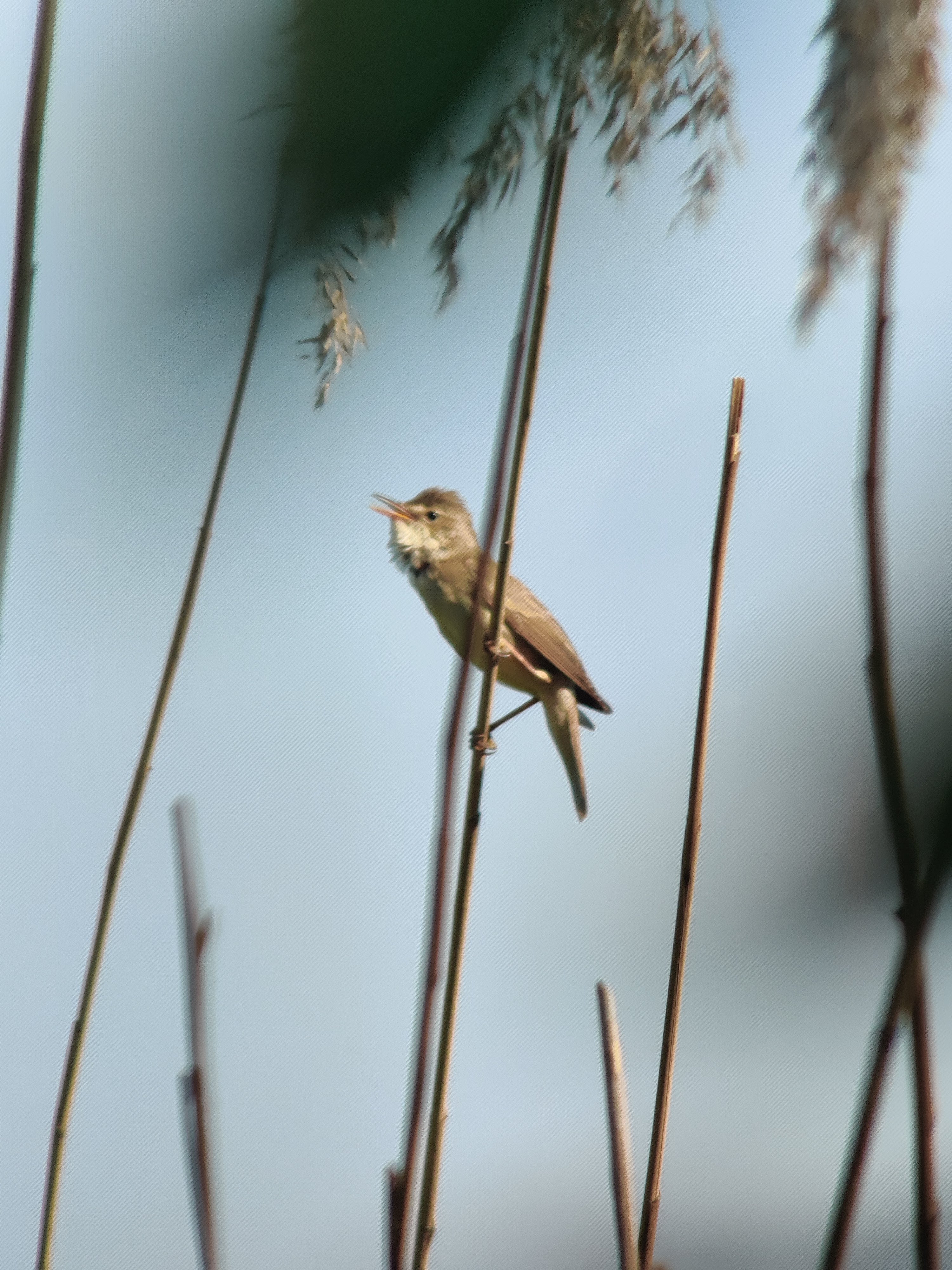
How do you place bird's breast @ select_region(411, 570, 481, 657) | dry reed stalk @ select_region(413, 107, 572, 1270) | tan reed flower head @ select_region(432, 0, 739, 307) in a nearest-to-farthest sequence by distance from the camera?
tan reed flower head @ select_region(432, 0, 739, 307)
dry reed stalk @ select_region(413, 107, 572, 1270)
bird's breast @ select_region(411, 570, 481, 657)

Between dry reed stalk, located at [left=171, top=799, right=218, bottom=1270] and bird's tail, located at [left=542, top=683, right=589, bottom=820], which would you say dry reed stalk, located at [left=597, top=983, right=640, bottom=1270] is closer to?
dry reed stalk, located at [left=171, top=799, right=218, bottom=1270]

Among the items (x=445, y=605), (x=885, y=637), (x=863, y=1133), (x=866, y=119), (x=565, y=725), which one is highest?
(x=445, y=605)

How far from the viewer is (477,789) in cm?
194

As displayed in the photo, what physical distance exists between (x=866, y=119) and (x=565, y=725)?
3.96 meters

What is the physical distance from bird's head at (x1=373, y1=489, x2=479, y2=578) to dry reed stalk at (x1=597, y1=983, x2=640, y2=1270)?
3.25 metres

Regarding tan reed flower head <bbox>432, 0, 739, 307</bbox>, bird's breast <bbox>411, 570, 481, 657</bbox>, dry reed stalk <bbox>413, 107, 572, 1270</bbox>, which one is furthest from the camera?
bird's breast <bbox>411, 570, 481, 657</bbox>

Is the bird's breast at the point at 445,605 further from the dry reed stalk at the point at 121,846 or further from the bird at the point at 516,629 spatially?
the dry reed stalk at the point at 121,846

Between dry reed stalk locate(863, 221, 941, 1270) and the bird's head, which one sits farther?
the bird's head

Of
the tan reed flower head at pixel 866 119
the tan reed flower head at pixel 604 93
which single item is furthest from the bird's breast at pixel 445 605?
the tan reed flower head at pixel 866 119

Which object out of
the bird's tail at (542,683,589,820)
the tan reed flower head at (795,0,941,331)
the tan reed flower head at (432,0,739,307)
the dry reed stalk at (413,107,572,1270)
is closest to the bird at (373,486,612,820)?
the bird's tail at (542,683,589,820)

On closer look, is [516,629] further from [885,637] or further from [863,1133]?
[885,637]

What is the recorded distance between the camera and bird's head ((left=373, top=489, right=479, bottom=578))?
5.03 m

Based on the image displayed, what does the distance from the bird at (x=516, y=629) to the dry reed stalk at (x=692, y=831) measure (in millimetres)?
2685

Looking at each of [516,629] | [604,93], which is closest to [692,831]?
[604,93]
